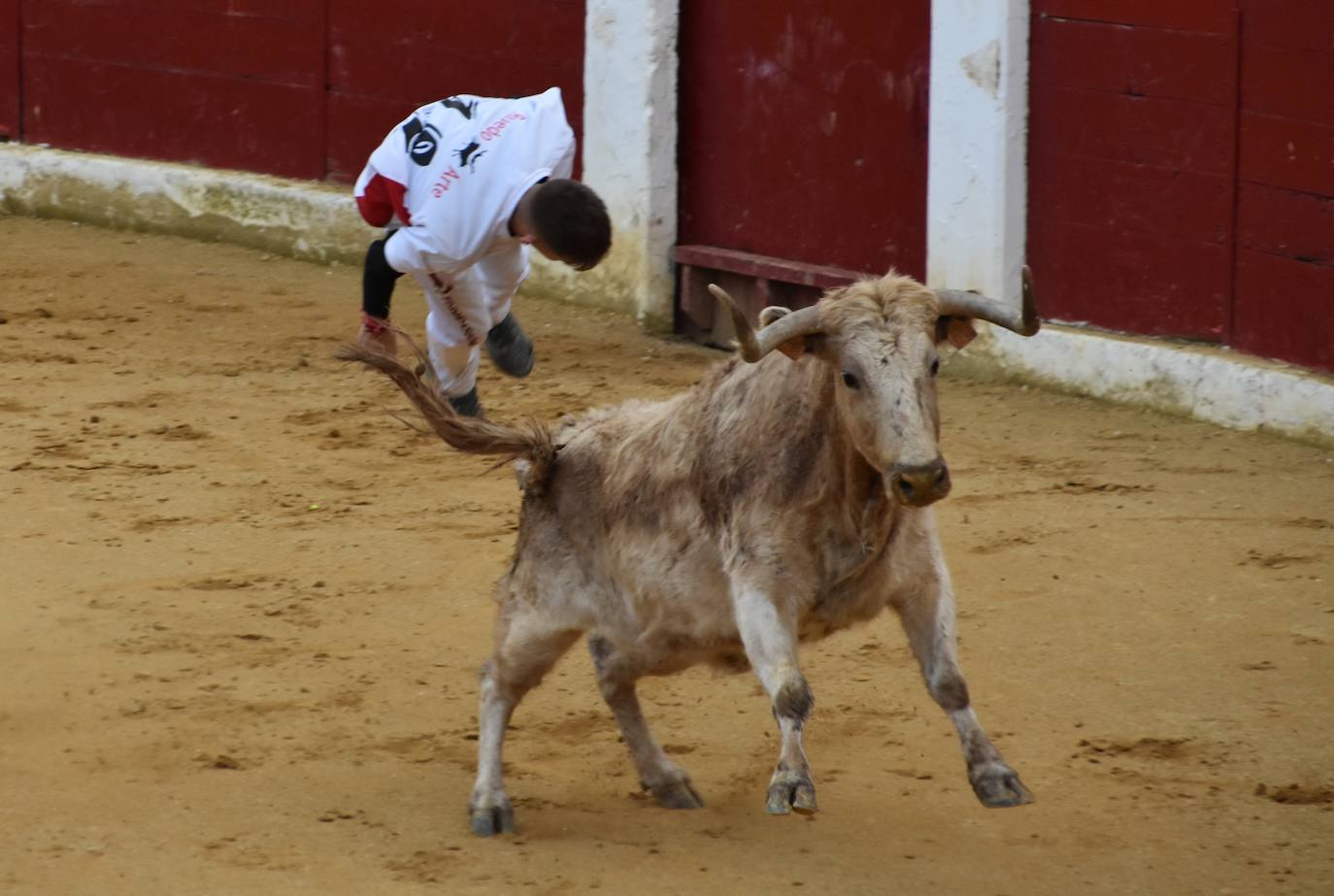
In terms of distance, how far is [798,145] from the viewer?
9.01 meters

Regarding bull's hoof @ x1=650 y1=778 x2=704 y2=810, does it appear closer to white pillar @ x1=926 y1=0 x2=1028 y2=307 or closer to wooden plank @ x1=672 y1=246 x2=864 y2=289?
white pillar @ x1=926 y1=0 x2=1028 y2=307

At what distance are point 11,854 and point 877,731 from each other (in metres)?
1.95

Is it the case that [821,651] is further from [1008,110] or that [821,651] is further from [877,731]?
[1008,110]

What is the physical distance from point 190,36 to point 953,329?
7.97 metres

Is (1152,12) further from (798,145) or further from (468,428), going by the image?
(468,428)

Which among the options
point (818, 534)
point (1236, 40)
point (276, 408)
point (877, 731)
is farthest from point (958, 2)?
point (818, 534)

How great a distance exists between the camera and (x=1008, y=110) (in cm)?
813

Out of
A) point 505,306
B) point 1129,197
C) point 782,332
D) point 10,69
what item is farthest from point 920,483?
point 10,69

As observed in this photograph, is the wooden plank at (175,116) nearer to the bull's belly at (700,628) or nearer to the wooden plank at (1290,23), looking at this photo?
the wooden plank at (1290,23)

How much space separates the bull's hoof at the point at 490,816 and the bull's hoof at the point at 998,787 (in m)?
1.02

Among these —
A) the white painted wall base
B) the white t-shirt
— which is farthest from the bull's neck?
the white painted wall base

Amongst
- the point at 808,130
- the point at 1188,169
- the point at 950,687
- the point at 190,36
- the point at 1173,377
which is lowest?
the point at 950,687

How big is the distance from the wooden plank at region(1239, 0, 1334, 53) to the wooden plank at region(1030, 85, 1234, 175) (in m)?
0.29

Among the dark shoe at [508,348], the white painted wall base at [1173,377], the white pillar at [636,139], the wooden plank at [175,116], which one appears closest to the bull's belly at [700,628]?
the dark shoe at [508,348]
